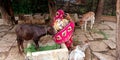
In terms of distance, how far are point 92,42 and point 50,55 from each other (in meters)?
1.88

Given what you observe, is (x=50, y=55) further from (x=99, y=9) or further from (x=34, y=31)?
(x=99, y=9)

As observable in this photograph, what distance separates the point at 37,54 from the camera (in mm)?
3277

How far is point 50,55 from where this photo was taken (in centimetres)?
334

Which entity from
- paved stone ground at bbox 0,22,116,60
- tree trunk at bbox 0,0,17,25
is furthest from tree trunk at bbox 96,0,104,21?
tree trunk at bbox 0,0,17,25

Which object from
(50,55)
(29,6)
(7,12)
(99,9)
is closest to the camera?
(50,55)

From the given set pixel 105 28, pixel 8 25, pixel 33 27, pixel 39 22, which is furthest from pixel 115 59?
pixel 8 25

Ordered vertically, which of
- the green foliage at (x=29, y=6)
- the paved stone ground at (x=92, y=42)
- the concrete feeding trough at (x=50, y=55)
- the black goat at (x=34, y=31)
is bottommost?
the paved stone ground at (x=92, y=42)

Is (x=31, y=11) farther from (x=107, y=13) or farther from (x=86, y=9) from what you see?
(x=107, y=13)

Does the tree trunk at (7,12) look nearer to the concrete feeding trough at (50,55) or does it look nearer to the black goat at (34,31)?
the black goat at (34,31)

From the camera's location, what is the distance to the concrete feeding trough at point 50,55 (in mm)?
3269

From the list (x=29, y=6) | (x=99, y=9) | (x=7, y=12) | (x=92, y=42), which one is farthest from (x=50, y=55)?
(x=29, y=6)

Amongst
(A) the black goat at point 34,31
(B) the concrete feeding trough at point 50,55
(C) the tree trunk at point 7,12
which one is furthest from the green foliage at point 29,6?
(B) the concrete feeding trough at point 50,55

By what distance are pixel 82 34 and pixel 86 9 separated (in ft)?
9.93

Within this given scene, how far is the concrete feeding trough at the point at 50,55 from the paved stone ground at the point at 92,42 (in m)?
0.60
